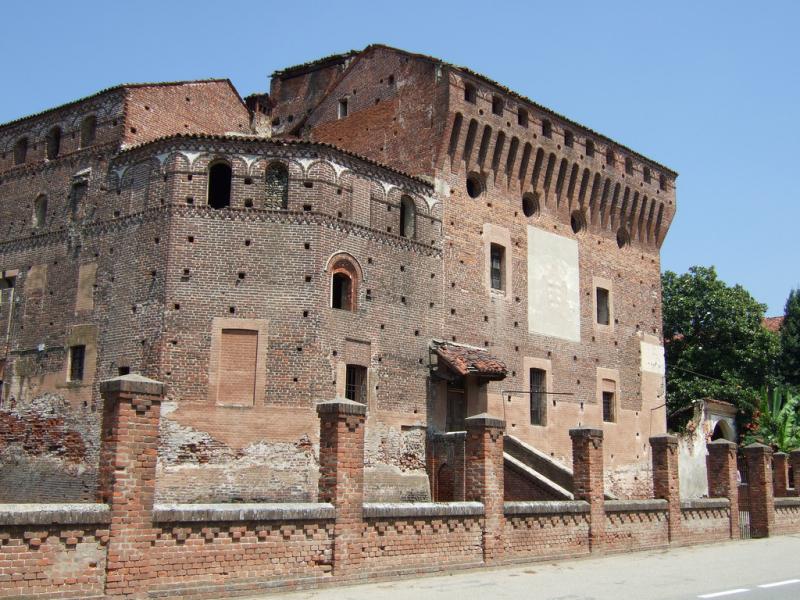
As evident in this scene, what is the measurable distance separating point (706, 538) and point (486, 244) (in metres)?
9.96

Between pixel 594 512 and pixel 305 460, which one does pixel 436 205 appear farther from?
pixel 594 512

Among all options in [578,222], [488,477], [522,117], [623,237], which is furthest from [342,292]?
[623,237]

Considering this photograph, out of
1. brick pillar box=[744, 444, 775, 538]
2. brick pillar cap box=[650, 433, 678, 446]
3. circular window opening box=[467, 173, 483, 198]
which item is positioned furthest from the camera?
circular window opening box=[467, 173, 483, 198]

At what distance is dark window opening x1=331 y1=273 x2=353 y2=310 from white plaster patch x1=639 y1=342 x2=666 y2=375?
13.4 meters

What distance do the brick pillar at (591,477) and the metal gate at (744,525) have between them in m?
6.78

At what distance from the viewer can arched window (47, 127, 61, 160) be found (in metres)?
24.7

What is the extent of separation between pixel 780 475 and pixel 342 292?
1625 centimetres

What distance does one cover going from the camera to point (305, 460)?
65.7ft

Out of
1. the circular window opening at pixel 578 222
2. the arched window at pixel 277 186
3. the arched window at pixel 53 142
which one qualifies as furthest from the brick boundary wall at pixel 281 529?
the arched window at pixel 53 142

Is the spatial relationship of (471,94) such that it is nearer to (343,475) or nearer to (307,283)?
(307,283)

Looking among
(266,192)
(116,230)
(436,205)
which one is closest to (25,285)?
(116,230)

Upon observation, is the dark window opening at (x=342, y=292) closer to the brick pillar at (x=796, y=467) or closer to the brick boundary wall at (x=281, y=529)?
the brick boundary wall at (x=281, y=529)

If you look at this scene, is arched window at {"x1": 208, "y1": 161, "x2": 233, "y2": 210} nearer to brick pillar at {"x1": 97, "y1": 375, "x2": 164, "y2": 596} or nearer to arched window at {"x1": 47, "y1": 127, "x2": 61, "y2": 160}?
arched window at {"x1": 47, "y1": 127, "x2": 61, "y2": 160}

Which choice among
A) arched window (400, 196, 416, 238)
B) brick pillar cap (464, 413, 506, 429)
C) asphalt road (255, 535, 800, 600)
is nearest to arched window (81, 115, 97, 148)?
arched window (400, 196, 416, 238)
